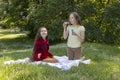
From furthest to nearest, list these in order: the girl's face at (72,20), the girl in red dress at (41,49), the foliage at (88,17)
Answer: the foliage at (88,17), the girl's face at (72,20), the girl in red dress at (41,49)

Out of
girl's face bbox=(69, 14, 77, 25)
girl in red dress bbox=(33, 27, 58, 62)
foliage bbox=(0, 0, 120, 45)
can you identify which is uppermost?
girl's face bbox=(69, 14, 77, 25)

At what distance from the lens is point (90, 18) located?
19500mm

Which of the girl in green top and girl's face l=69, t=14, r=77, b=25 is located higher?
girl's face l=69, t=14, r=77, b=25

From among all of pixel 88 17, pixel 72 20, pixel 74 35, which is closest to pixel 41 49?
pixel 74 35

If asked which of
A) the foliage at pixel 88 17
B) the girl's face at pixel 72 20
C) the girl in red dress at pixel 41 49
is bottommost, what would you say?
the foliage at pixel 88 17

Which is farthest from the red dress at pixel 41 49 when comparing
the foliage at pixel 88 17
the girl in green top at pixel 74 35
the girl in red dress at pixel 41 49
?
the foliage at pixel 88 17

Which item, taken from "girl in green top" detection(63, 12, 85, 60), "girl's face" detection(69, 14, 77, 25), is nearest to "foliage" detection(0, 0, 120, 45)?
"girl in green top" detection(63, 12, 85, 60)

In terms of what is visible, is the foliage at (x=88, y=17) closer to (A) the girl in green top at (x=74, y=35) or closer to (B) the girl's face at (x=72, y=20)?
(A) the girl in green top at (x=74, y=35)

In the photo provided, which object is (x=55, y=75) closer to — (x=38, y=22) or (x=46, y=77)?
(x=46, y=77)

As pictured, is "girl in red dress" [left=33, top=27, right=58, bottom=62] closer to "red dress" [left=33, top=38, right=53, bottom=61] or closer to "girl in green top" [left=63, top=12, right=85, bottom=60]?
"red dress" [left=33, top=38, right=53, bottom=61]

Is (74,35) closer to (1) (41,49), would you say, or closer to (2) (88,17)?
(1) (41,49)

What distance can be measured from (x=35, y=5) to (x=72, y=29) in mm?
11899

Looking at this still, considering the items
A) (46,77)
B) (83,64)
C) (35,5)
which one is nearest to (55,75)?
(46,77)

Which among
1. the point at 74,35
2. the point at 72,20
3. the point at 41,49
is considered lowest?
the point at 41,49
